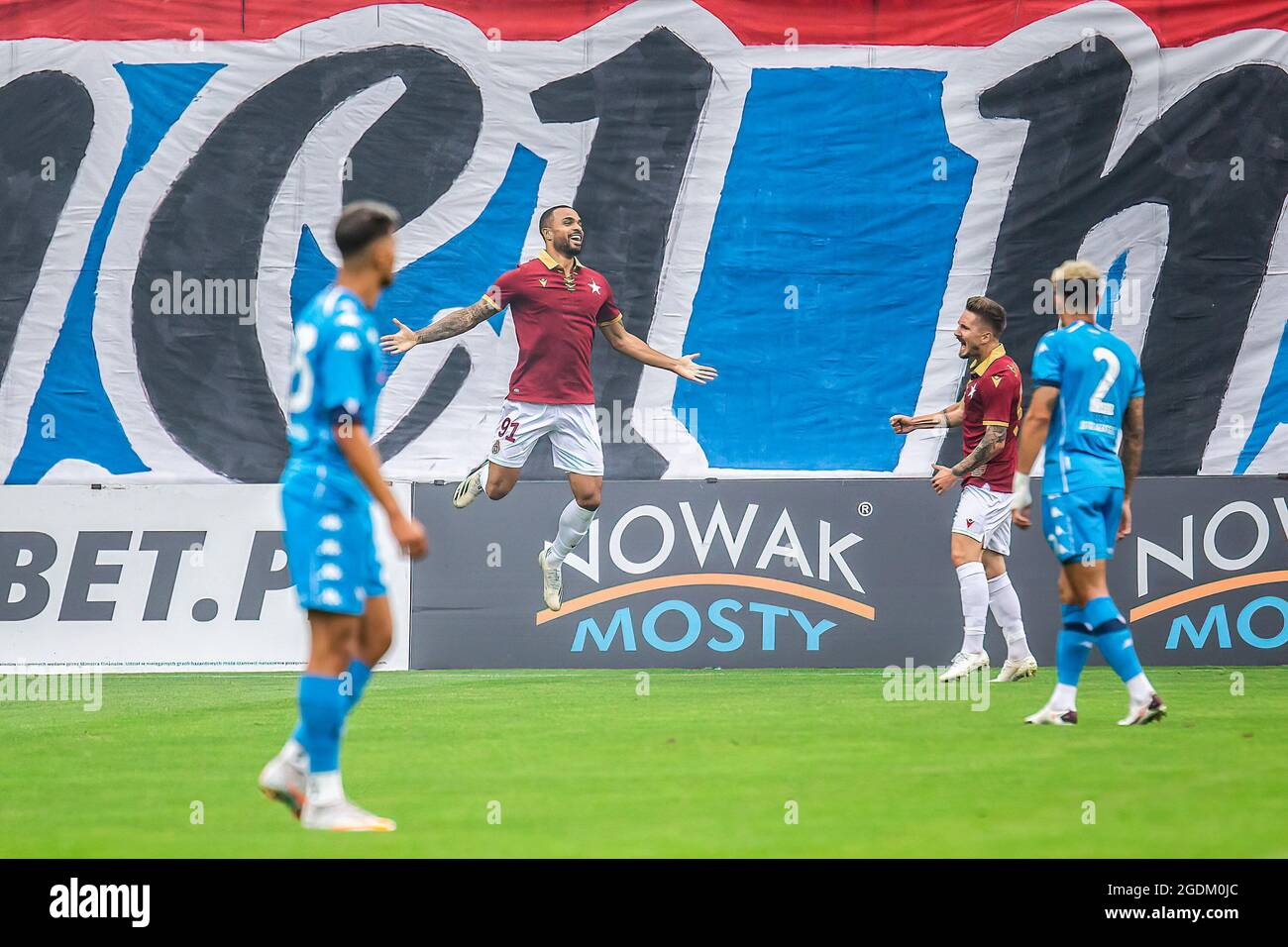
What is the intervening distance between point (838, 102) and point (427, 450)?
4.54 metres

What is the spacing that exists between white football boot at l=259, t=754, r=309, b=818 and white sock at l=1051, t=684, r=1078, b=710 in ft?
13.6

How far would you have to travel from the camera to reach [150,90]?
12.9m

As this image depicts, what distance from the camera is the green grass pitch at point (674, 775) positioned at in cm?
493

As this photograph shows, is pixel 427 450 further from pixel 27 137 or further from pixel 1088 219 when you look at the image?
pixel 1088 219

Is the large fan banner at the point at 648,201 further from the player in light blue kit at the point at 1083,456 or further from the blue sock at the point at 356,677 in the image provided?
the blue sock at the point at 356,677

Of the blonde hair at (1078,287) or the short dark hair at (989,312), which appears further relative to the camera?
the short dark hair at (989,312)

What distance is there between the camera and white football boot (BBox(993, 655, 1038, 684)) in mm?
10258

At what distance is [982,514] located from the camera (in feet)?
33.3

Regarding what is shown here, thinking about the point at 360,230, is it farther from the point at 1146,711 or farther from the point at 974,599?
the point at 974,599

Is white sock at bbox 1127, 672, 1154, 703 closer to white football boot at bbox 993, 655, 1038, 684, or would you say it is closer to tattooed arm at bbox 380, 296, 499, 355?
white football boot at bbox 993, 655, 1038, 684

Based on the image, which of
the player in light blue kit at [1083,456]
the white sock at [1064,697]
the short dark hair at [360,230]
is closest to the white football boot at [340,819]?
the short dark hair at [360,230]

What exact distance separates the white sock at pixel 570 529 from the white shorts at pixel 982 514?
2.53 m

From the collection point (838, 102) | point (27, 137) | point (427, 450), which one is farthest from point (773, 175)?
point (27, 137)

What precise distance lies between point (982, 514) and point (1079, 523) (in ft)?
9.48
